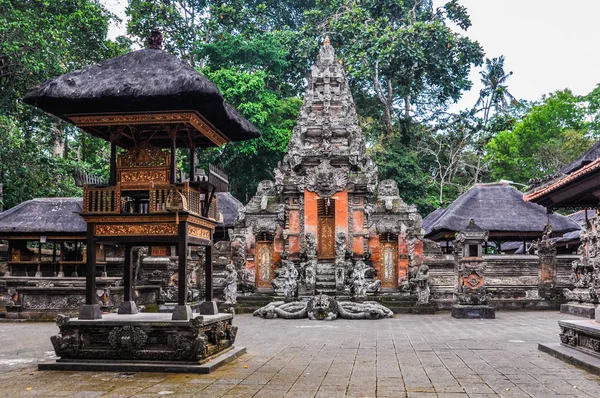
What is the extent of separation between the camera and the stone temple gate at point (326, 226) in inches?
887

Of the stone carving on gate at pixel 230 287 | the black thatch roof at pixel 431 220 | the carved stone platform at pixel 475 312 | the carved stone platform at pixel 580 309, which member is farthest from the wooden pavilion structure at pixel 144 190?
the black thatch roof at pixel 431 220

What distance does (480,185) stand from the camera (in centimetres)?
2800

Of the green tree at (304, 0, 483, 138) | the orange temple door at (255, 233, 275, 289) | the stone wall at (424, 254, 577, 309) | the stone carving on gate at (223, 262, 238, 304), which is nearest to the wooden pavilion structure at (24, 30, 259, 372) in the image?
the stone carving on gate at (223, 262, 238, 304)

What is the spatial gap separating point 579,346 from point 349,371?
3771mm

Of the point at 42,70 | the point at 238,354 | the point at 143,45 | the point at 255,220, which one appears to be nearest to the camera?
the point at 238,354

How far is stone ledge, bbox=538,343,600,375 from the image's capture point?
8219 mm

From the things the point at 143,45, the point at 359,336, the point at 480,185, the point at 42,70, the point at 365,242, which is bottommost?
the point at 359,336

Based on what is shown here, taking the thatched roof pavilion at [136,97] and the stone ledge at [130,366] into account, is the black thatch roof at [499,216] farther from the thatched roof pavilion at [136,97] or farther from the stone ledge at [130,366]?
the stone ledge at [130,366]

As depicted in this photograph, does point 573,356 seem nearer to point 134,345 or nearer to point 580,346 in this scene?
point 580,346

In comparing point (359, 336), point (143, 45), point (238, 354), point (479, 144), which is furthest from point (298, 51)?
point (238, 354)

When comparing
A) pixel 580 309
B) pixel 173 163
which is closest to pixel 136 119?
pixel 173 163

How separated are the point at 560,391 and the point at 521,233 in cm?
1998

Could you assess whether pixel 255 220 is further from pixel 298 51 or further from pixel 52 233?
pixel 298 51

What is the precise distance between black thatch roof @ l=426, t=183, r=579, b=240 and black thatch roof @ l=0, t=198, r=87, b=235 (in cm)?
1459
